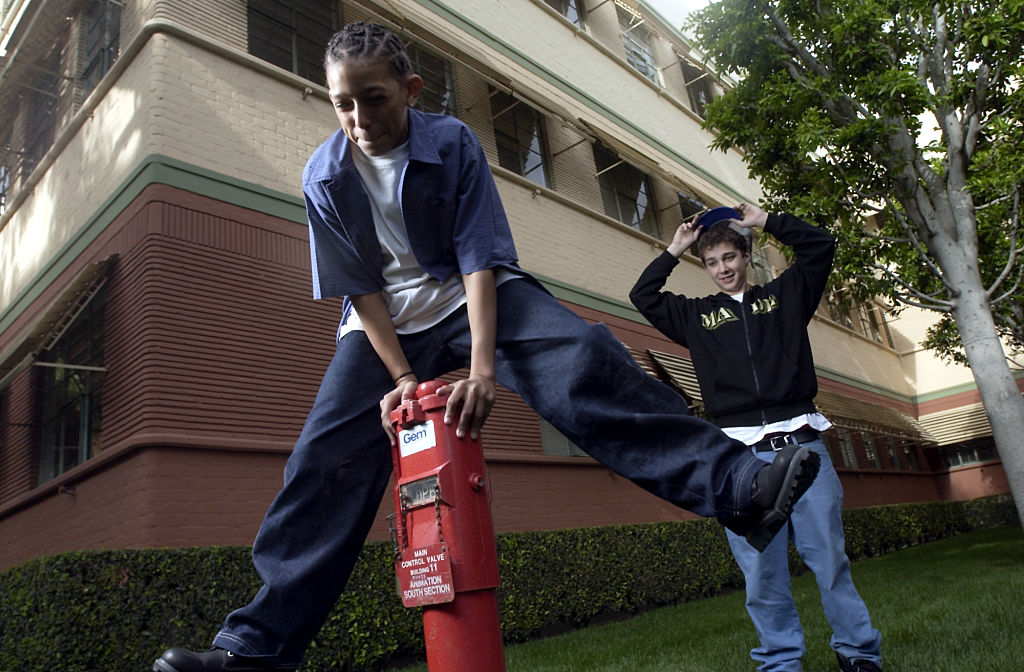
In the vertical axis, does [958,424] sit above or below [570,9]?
below

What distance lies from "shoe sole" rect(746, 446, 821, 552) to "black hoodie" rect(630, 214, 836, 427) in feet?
5.18

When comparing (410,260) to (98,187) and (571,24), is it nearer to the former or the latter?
(98,187)

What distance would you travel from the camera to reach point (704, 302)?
408 cm

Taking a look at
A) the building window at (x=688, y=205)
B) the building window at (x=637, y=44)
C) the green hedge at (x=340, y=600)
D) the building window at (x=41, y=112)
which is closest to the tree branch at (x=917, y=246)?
the green hedge at (x=340, y=600)

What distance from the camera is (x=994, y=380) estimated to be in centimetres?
900

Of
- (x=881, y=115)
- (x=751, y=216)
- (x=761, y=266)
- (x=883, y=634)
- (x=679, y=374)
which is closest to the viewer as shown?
(x=751, y=216)

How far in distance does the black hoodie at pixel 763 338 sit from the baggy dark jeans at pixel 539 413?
1467 mm

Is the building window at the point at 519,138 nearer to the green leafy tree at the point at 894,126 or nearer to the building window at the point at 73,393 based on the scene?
the green leafy tree at the point at 894,126

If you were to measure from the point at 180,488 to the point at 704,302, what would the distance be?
4.54 m

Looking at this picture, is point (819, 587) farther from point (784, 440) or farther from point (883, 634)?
point (883, 634)

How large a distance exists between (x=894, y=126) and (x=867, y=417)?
41.6ft

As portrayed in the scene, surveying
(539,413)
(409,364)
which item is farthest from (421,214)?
(539,413)

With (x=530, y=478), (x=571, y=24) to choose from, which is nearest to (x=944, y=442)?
(x=571, y=24)

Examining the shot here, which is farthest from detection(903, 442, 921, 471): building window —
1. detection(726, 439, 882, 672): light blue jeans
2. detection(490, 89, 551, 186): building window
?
detection(726, 439, 882, 672): light blue jeans
